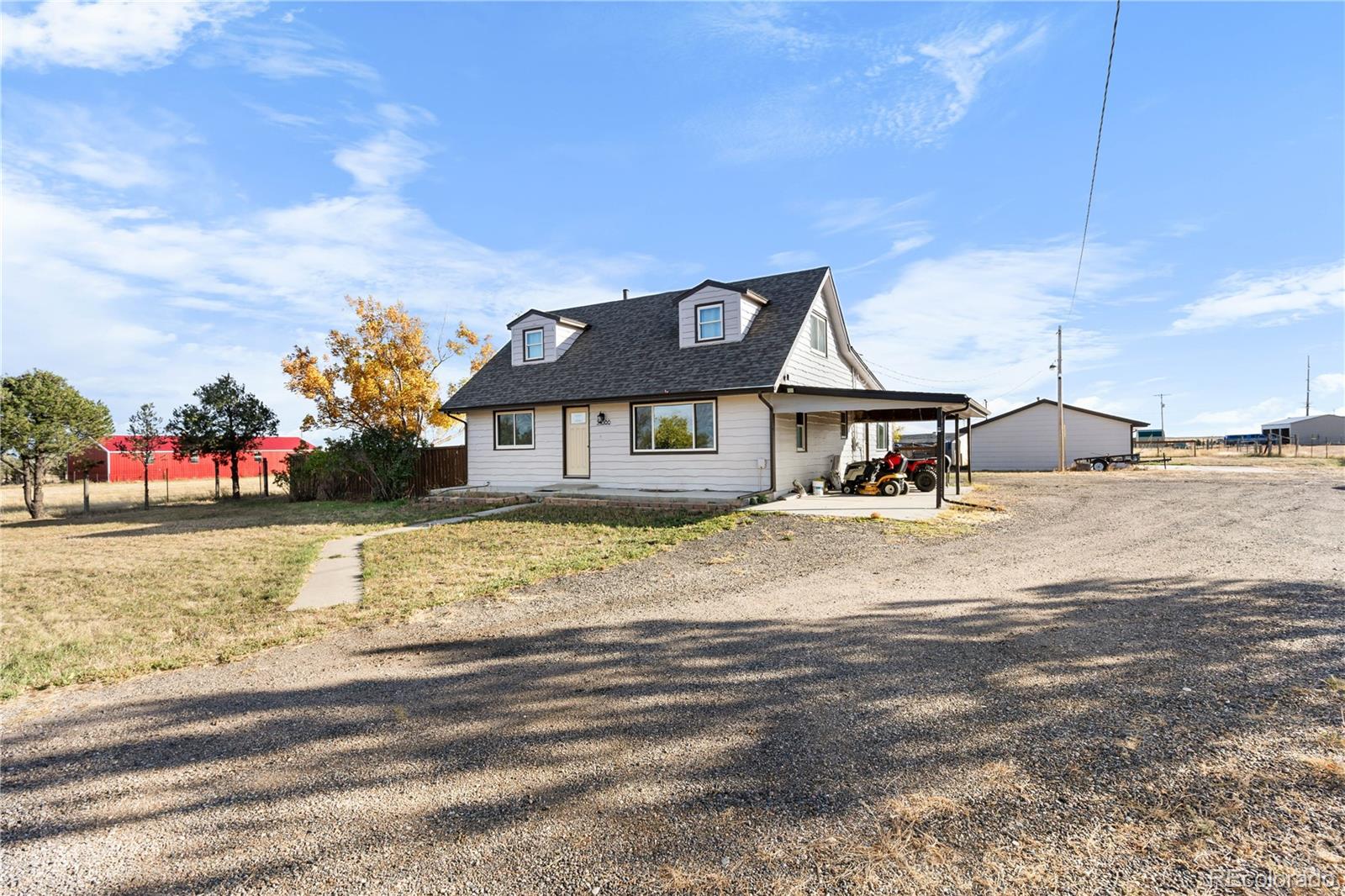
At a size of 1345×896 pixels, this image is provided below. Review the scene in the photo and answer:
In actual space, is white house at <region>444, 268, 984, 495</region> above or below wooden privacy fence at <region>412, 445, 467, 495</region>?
above

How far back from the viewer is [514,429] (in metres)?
19.4

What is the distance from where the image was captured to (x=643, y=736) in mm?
3381

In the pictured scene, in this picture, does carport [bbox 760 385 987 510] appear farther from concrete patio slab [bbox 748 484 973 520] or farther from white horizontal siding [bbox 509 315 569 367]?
white horizontal siding [bbox 509 315 569 367]

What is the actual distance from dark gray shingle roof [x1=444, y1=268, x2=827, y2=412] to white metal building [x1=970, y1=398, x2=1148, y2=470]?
24.8 m

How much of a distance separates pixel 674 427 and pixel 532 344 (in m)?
6.69

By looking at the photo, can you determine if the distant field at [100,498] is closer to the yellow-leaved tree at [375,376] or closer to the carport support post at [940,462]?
the yellow-leaved tree at [375,376]

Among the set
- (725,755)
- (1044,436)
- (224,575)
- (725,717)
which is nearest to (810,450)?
(224,575)

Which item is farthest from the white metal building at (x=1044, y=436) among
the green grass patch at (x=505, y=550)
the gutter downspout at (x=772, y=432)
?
the green grass patch at (x=505, y=550)

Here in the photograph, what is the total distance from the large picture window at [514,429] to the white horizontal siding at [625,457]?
237 mm

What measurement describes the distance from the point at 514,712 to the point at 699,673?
1280 mm

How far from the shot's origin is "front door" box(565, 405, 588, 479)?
59.1 feet

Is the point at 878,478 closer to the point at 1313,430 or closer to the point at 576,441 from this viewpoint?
the point at 576,441

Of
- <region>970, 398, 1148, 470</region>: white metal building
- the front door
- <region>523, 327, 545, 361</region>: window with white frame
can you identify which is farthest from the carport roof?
<region>970, 398, 1148, 470</region>: white metal building

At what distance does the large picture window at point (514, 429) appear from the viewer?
62.5 ft
